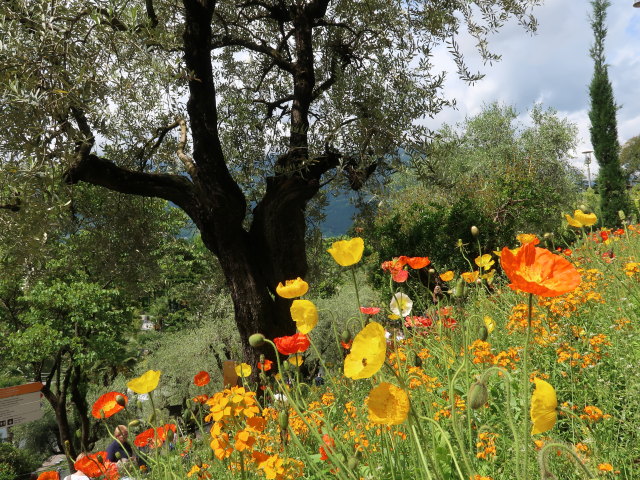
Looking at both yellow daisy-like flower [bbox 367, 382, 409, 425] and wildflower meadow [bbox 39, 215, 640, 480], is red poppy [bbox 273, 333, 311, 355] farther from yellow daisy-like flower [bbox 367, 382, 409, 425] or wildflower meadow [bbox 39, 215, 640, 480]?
yellow daisy-like flower [bbox 367, 382, 409, 425]

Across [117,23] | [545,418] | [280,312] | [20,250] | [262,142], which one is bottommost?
[280,312]

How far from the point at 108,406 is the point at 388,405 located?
160 centimetres

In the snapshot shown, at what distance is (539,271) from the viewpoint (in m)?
1.22

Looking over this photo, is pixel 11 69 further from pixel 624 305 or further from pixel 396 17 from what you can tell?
pixel 624 305

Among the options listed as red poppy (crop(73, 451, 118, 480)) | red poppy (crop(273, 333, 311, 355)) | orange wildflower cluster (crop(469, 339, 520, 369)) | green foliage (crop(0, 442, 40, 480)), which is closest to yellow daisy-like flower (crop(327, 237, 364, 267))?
A: red poppy (crop(273, 333, 311, 355))

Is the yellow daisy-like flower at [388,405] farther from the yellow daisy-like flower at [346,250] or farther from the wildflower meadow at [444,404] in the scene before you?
the yellow daisy-like flower at [346,250]

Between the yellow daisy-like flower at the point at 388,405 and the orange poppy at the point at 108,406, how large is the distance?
55.1 inches

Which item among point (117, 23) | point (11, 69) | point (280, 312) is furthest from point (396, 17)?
point (11, 69)

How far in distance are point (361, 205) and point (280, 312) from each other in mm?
2727

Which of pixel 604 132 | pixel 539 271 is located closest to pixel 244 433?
pixel 539 271

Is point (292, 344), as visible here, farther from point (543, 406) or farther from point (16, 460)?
point (16, 460)

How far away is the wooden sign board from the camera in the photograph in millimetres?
6391

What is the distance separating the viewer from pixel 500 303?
4145mm

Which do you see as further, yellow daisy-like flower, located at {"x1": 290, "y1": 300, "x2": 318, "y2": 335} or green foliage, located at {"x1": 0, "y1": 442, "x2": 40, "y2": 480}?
green foliage, located at {"x1": 0, "y1": 442, "x2": 40, "y2": 480}
